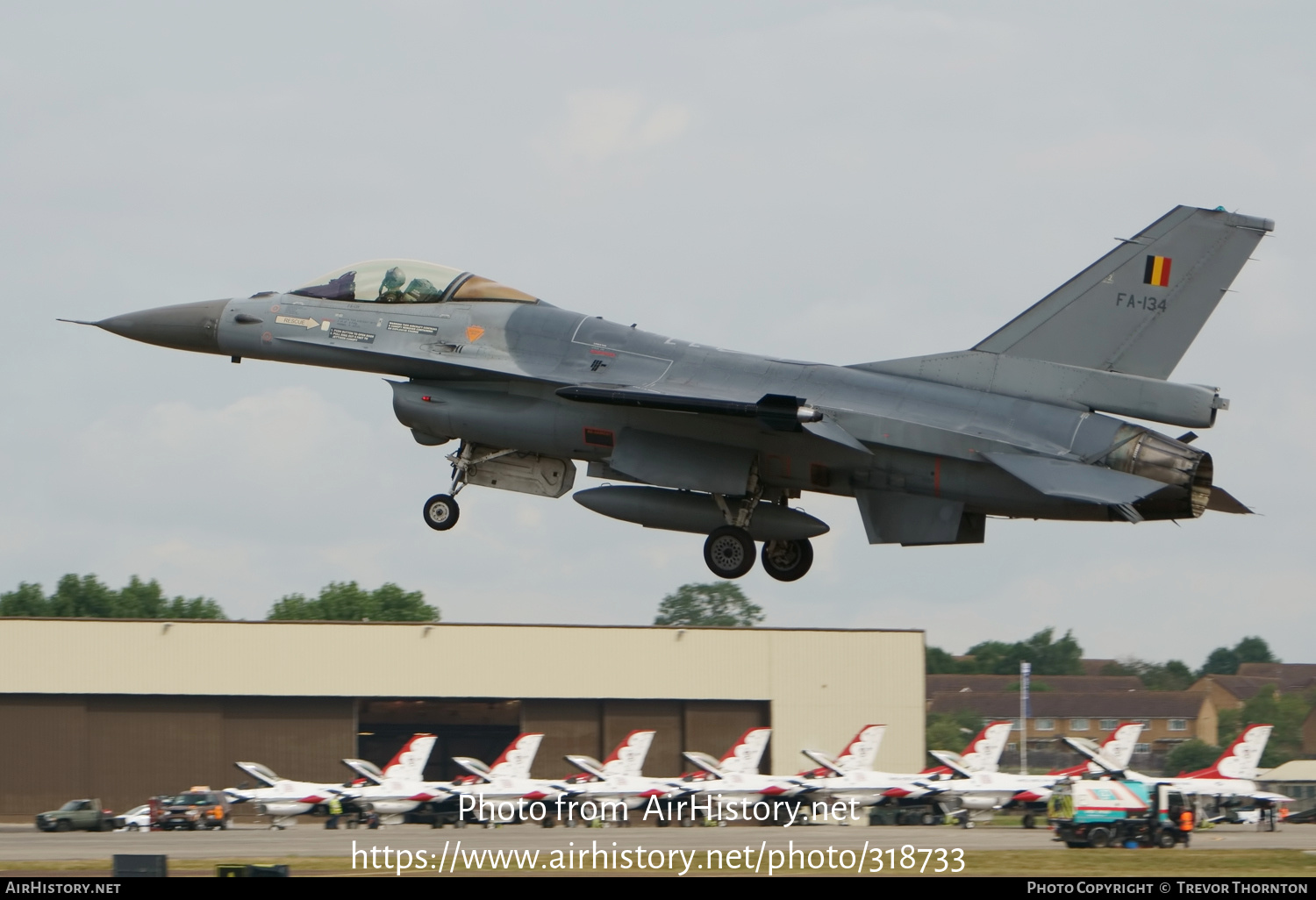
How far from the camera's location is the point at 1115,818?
36.8 m

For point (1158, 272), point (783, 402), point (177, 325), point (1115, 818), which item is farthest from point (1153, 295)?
point (1115, 818)

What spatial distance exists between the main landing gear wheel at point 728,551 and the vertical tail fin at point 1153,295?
426 centimetres

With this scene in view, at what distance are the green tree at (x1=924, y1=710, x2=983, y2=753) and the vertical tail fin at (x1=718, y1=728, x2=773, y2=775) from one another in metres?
43.3

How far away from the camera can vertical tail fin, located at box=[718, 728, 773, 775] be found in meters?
49.1

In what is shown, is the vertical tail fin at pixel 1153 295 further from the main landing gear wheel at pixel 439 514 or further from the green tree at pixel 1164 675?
the green tree at pixel 1164 675

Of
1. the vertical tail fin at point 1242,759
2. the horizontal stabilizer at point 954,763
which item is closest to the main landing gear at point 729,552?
the horizontal stabilizer at point 954,763

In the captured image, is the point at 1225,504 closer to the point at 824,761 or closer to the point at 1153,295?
the point at 1153,295

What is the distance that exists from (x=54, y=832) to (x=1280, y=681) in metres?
117

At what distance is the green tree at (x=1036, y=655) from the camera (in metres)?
157

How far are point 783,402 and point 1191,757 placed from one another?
88003mm

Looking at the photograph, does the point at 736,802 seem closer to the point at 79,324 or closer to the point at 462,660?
the point at 462,660

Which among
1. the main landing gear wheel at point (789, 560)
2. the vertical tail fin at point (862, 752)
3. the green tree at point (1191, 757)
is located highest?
the main landing gear wheel at point (789, 560)

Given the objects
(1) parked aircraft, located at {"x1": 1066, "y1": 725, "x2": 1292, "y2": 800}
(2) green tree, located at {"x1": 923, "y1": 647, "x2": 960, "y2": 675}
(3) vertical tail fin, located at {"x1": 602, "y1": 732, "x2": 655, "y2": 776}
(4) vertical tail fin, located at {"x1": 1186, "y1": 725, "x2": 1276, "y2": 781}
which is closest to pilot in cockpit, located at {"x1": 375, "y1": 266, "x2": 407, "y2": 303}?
(3) vertical tail fin, located at {"x1": 602, "y1": 732, "x2": 655, "y2": 776}
